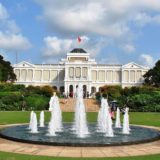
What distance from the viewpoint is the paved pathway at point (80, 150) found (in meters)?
11.9

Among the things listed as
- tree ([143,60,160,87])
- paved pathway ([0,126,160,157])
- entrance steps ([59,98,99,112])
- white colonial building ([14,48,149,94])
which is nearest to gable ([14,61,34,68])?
white colonial building ([14,48,149,94])

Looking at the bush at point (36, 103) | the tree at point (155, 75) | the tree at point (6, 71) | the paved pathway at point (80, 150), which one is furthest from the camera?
the tree at point (155, 75)

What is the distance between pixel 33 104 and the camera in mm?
40469

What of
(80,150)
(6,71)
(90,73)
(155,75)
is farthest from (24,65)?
(80,150)

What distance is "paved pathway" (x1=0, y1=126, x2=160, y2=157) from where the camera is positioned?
39.0 feet

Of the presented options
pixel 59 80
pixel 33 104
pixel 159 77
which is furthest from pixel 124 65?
pixel 33 104

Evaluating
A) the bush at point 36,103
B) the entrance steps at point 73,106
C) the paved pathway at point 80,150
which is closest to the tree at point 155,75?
the entrance steps at point 73,106

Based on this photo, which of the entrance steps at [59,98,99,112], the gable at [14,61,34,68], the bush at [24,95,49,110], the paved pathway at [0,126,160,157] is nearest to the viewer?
the paved pathway at [0,126,160,157]

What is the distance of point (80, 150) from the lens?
1255cm

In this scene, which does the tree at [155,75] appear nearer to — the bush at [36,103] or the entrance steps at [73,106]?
the entrance steps at [73,106]

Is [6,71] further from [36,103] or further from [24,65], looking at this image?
[36,103]

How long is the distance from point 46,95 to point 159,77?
142 ft

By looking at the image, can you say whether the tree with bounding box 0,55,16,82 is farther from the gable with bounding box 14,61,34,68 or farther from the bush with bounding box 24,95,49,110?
the bush with bounding box 24,95,49,110

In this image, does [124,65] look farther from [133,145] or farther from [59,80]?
[133,145]
